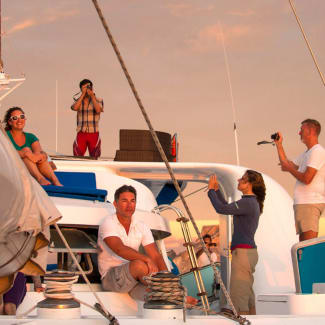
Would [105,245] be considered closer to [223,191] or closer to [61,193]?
[61,193]

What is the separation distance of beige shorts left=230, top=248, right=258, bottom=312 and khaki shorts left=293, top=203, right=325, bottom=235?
1.93 ft

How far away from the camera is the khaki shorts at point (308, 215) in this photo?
6793 millimetres

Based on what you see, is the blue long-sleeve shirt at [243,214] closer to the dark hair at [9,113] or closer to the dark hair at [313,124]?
the dark hair at [313,124]

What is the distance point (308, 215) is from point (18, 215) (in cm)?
424

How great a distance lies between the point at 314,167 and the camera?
670cm

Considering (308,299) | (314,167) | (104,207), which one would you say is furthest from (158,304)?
(314,167)

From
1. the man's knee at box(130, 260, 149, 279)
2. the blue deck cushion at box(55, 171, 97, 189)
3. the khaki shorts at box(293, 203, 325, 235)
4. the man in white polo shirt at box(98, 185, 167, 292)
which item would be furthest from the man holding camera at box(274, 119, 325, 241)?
the man's knee at box(130, 260, 149, 279)

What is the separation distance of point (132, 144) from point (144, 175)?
1.90ft

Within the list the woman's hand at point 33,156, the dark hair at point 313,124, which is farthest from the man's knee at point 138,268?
the dark hair at point 313,124

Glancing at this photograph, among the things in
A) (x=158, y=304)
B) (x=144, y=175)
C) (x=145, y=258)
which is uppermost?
(x=144, y=175)

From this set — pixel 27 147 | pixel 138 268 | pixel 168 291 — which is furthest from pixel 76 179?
pixel 168 291

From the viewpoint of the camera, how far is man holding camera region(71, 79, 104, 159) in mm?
9141

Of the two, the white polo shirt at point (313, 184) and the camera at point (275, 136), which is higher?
the camera at point (275, 136)

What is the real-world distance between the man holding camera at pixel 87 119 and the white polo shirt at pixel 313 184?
10.3 ft
